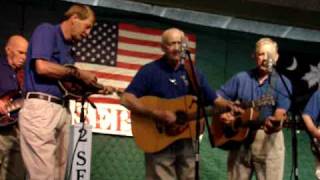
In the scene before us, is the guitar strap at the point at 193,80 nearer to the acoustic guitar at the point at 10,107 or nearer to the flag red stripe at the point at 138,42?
the acoustic guitar at the point at 10,107

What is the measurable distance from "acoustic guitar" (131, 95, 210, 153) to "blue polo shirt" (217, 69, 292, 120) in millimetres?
540

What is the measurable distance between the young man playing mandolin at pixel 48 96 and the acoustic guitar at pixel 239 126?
126cm

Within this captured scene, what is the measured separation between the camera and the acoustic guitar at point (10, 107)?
517 cm

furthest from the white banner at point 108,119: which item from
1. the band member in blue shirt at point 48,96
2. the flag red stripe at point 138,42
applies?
the band member in blue shirt at point 48,96

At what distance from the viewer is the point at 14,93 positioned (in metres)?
5.29

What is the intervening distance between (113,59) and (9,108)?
62.9 inches

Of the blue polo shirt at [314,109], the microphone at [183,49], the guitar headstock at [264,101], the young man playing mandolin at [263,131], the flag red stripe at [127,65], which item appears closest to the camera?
the microphone at [183,49]

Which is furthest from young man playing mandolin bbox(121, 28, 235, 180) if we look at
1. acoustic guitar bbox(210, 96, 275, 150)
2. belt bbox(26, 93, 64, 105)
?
belt bbox(26, 93, 64, 105)

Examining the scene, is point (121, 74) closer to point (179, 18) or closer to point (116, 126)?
point (116, 126)

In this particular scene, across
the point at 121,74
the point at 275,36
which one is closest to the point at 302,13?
the point at 275,36

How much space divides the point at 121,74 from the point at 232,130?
1.82 m

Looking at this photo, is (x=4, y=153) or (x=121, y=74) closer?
(x=4, y=153)

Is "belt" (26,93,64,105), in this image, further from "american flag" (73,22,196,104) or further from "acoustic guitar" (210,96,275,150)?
"american flag" (73,22,196,104)

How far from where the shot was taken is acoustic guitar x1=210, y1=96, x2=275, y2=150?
4941 mm
